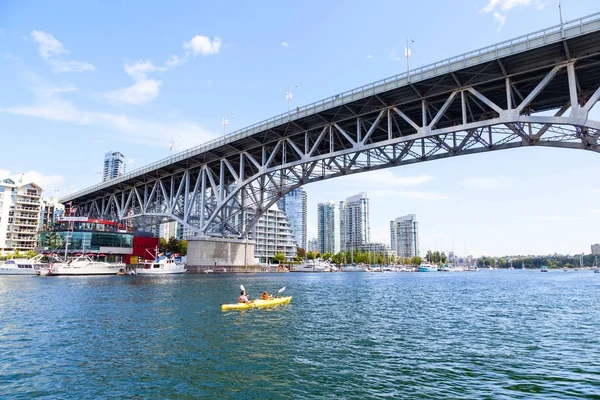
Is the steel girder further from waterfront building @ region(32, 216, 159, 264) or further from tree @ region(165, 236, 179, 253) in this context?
tree @ region(165, 236, 179, 253)

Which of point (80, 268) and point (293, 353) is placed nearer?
point (293, 353)

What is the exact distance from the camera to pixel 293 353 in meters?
15.4

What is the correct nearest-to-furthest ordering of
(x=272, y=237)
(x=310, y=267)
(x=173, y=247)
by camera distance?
(x=173, y=247), (x=310, y=267), (x=272, y=237)

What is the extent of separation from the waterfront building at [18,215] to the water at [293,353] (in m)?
103

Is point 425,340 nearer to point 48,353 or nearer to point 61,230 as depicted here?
point 48,353

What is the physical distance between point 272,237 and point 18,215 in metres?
76.9

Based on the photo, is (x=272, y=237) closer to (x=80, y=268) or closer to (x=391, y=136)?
(x=80, y=268)

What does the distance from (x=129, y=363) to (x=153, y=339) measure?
3.78 meters

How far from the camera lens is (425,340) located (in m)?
18.0

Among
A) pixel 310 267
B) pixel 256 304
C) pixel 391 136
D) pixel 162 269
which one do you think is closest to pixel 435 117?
pixel 391 136

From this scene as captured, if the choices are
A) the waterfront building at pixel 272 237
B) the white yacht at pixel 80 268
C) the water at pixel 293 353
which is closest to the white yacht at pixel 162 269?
the white yacht at pixel 80 268

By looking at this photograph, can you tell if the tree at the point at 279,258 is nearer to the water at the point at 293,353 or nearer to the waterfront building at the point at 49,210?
the waterfront building at the point at 49,210

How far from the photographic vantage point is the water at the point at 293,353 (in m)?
11.5

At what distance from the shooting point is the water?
37.8 ft
